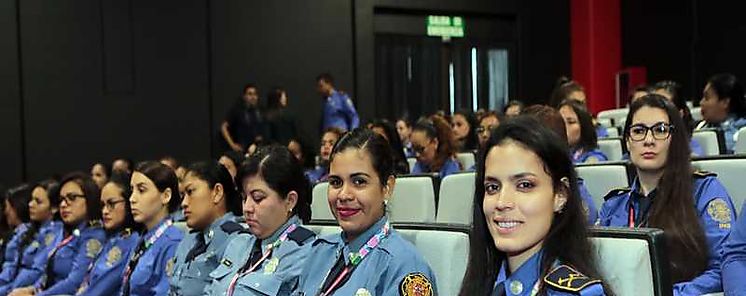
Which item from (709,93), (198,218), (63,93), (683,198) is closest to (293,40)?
(63,93)

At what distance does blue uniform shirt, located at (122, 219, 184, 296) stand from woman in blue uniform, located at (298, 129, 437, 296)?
1.23m

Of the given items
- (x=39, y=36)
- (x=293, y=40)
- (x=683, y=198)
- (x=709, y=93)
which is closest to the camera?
(x=683, y=198)

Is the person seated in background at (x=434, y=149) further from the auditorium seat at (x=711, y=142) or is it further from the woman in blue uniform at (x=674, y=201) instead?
the woman in blue uniform at (x=674, y=201)

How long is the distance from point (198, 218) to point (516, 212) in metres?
1.84

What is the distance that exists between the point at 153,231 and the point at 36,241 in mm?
1743

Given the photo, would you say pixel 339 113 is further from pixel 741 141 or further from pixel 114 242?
pixel 741 141

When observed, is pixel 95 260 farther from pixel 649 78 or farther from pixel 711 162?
pixel 649 78

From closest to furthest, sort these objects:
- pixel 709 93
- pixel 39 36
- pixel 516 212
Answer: pixel 516 212 < pixel 709 93 < pixel 39 36

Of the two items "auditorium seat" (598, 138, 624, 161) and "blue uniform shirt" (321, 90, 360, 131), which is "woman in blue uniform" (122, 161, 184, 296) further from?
"blue uniform shirt" (321, 90, 360, 131)

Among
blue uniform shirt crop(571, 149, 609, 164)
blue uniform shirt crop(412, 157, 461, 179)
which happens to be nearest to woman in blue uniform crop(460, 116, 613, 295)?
blue uniform shirt crop(571, 149, 609, 164)

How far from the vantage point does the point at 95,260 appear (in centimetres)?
409

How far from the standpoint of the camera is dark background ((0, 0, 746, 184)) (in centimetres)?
905

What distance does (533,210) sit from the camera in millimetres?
1644

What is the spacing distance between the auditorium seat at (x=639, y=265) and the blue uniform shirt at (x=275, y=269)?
98 cm
